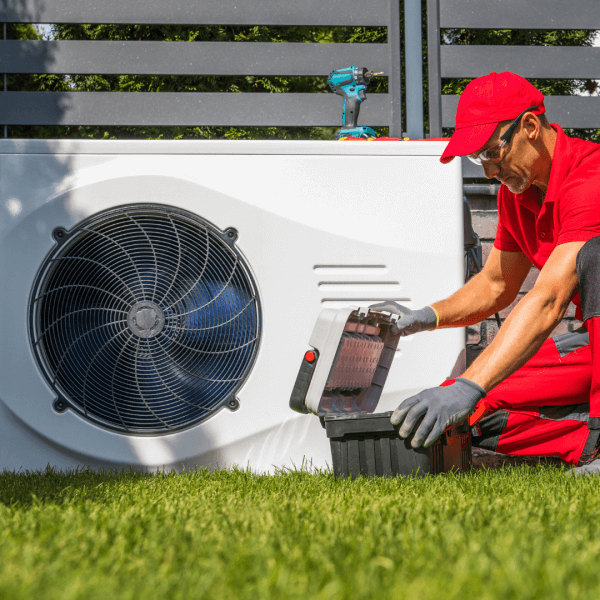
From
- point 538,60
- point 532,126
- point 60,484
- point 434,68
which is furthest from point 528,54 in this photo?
point 60,484

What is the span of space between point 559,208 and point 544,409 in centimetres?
67

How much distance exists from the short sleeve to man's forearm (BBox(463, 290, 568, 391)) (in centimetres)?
21

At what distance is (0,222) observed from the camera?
6.12 feet

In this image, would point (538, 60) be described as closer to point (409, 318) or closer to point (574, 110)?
point (574, 110)

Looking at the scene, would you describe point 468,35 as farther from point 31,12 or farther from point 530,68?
point 31,12

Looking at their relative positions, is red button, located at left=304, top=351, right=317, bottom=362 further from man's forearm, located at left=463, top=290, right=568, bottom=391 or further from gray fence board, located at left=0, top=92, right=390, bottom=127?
gray fence board, located at left=0, top=92, right=390, bottom=127

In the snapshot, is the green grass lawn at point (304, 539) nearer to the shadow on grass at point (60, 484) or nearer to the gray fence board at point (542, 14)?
the shadow on grass at point (60, 484)

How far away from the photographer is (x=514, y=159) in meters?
1.89

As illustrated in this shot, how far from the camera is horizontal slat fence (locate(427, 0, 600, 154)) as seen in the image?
3146 mm

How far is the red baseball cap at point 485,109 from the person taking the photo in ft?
5.88

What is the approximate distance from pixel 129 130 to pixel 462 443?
5.59m

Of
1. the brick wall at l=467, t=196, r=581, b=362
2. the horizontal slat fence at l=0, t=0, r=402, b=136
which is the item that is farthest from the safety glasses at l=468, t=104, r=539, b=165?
the horizontal slat fence at l=0, t=0, r=402, b=136

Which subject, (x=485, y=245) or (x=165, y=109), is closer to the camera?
(x=485, y=245)

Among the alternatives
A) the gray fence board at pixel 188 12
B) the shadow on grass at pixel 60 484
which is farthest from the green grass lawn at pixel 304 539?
the gray fence board at pixel 188 12
